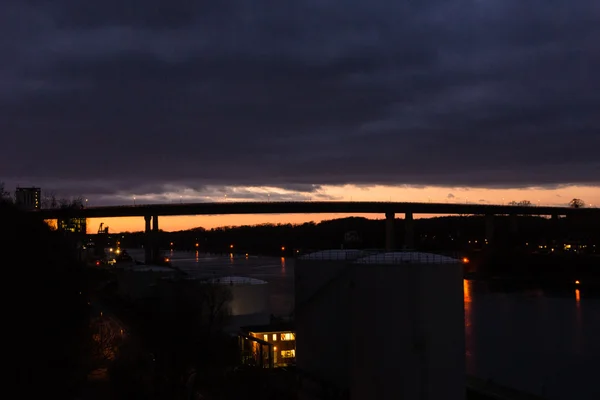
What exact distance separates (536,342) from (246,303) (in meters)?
9.55

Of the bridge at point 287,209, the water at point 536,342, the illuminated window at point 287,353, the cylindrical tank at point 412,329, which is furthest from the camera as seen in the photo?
the bridge at point 287,209

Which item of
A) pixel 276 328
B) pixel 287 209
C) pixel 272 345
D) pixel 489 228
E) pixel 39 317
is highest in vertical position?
pixel 287 209

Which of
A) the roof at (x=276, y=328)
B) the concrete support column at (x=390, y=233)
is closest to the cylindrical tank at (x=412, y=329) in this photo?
the roof at (x=276, y=328)

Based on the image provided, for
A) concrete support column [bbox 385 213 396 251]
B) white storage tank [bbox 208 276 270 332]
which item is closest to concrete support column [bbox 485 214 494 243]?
concrete support column [bbox 385 213 396 251]

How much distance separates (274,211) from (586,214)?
3579 centimetres

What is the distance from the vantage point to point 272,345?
14266mm

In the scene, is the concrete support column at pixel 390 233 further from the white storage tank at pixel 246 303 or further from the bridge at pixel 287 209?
the white storage tank at pixel 246 303

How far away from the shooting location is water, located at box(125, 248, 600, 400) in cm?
1562

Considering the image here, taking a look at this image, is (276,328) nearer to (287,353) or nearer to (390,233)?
(287,353)

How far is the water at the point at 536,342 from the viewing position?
15.6 m

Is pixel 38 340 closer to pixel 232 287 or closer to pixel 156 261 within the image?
pixel 232 287

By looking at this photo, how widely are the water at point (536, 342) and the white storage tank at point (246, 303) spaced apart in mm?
6113

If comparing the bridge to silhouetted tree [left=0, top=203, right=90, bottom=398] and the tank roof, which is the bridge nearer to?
the tank roof

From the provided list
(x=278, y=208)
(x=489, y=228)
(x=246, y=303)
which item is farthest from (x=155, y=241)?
(x=246, y=303)
